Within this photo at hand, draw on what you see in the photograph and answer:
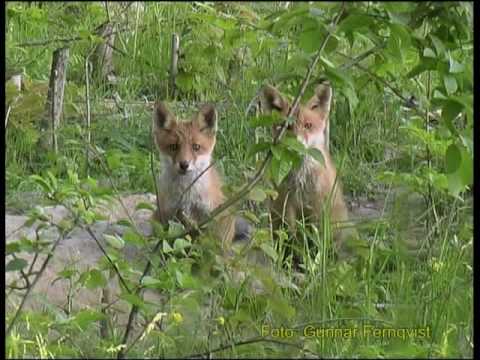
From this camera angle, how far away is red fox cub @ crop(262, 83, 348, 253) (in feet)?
22.6

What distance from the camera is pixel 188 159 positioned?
23.1 ft

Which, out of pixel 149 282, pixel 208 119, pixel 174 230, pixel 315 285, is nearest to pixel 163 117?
pixel 208 119

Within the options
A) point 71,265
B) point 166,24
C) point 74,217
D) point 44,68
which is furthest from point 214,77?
point 74,217

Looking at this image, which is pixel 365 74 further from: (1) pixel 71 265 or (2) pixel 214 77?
(2) pixel 214 77

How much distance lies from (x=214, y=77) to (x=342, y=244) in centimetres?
217

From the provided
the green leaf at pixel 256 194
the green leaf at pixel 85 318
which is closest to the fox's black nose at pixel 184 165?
the green leaf at pixel 256 194

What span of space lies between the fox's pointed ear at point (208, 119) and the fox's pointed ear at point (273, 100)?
832mm

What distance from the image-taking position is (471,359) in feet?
14.2

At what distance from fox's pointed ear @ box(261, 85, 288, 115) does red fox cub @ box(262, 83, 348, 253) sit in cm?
50

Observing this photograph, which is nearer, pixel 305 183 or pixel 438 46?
pixel 438 46

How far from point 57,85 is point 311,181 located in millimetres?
1907

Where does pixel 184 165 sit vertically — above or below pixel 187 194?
Answer: above

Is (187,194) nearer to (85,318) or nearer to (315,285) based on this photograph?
(315,285)

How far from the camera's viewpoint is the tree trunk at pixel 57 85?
7602mm
